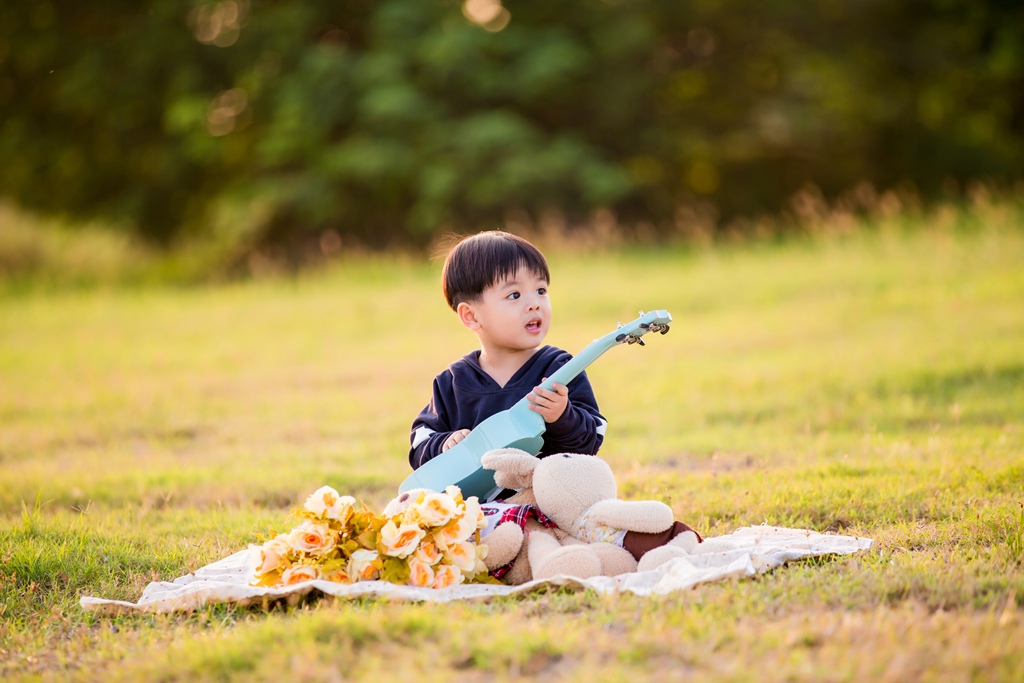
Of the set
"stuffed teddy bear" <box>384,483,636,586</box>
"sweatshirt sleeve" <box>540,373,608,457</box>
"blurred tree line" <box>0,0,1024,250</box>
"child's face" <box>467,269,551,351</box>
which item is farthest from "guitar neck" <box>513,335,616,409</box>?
"blurred tree line" <box>0,0,1024,250</box>

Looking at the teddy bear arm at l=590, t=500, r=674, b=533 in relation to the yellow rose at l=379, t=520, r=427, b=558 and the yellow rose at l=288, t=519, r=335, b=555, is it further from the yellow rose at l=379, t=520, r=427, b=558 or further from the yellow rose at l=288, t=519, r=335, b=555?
the yellow rose at l=288, t=519, r=335, b=555

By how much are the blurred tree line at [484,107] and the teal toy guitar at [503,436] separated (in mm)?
13785

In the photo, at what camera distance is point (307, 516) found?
3510 mm

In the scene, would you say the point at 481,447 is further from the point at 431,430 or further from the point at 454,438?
the point at 431,430


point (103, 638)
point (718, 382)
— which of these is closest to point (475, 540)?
point (103, 638)

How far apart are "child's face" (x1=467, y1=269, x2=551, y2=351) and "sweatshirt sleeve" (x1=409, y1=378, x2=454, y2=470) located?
0.40 m

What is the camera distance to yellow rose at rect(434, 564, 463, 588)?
345 centimetres

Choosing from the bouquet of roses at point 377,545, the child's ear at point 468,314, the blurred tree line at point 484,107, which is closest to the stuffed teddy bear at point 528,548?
the bouquet of roses at point 377,545

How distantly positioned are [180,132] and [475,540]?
19756mm

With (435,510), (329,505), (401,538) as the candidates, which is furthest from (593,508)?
(329,505)

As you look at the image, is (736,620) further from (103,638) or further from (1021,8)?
(1021,8)

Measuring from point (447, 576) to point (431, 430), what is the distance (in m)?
0.86

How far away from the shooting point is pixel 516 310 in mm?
4020

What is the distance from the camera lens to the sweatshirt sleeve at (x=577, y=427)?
391cm
